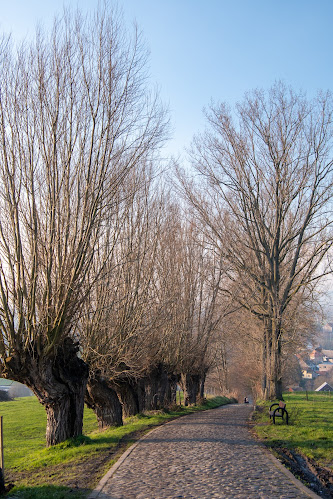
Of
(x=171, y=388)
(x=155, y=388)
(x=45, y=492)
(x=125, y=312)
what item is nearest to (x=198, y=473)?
(x=45, y=492)

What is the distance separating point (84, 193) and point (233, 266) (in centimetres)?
1285

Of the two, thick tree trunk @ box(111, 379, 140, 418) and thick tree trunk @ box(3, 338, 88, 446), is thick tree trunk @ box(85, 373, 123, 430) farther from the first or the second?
thick tree trunk @ box(3, 338, 88, 446)

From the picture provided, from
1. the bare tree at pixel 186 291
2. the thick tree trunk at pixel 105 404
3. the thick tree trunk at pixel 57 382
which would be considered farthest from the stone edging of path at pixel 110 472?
the bare tree at pixel 186 291

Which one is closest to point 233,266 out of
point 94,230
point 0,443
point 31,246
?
point 94,230

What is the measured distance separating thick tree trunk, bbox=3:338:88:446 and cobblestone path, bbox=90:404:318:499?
1.80 m

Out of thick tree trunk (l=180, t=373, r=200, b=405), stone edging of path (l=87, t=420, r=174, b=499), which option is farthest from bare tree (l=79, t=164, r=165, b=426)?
thick tree trunk (l=180, t=373, r=200, b=405)

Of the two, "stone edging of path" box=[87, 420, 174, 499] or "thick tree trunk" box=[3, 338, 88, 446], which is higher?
"thick tree trunk" box=[3, 338, 88, 446]

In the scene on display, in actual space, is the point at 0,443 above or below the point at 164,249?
below

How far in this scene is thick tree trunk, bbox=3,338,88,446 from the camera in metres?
11.1

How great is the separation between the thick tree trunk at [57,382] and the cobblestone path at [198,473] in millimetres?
1800

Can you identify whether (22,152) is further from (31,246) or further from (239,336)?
(239,336)

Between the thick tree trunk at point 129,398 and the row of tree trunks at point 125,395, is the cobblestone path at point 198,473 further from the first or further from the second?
the thick tree trunk at point 129,398

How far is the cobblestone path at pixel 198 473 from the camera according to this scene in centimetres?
670

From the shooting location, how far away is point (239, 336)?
35.3 m
